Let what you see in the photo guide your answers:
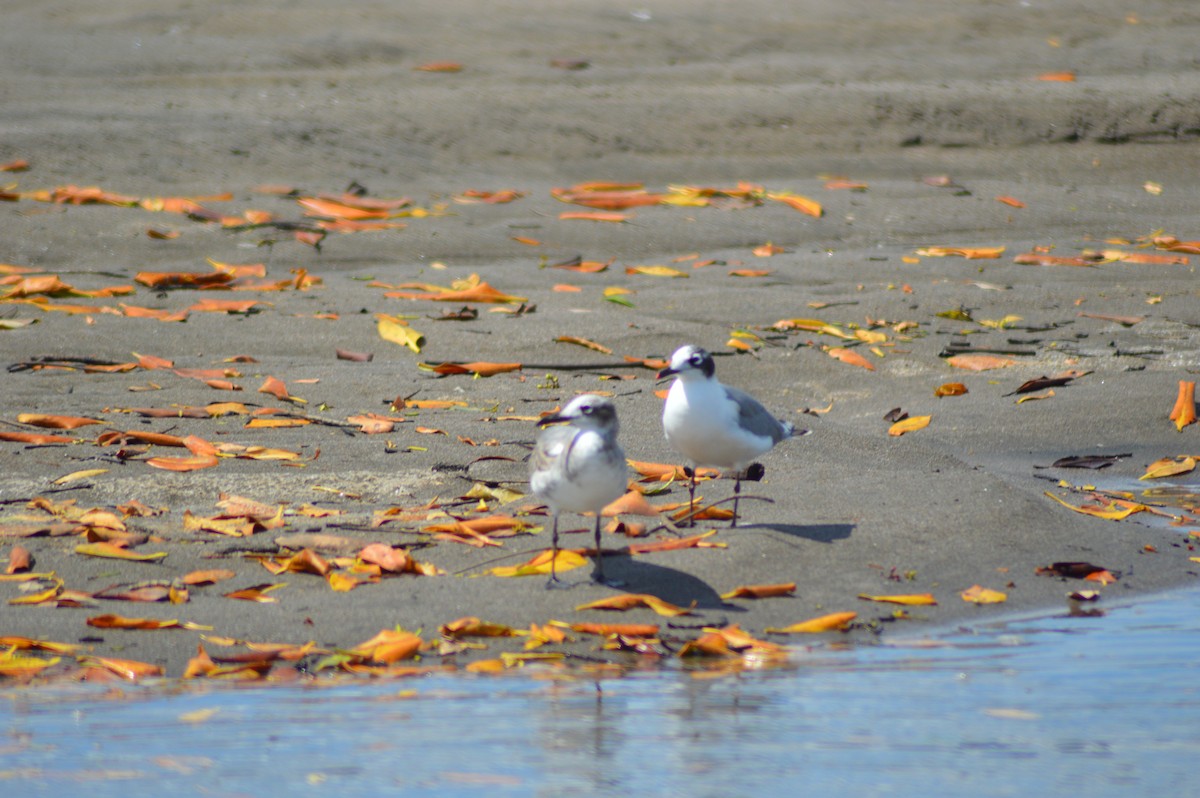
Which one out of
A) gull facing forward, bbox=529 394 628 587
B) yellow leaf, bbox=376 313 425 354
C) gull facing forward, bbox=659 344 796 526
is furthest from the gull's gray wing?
yellow leaf, bbox=376 313 425 354

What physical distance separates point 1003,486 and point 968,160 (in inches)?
292

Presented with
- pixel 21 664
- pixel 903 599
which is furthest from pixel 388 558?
pixel 903 599

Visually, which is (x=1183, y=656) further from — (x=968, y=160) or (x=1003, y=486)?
(x=968, y=160)

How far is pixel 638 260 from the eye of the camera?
10.5m

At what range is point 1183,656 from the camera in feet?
14.3

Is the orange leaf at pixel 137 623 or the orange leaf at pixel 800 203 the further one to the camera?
the orange leaf at pixel 800 203

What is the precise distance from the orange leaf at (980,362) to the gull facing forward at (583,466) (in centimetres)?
370

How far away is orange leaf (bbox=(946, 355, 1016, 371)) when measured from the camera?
Answer: 8133 millimetres

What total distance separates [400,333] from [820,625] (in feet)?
14.2

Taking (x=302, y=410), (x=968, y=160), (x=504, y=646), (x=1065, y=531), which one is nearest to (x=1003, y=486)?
(x=1065, y=531)

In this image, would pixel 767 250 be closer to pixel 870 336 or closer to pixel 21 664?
pixel 870 336

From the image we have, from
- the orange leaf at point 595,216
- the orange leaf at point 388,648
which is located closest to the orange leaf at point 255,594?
the orange leaf at point 388,648

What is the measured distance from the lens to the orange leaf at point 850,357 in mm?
8195

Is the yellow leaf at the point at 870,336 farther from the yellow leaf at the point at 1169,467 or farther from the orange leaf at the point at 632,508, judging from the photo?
the orange leaf at the point at 632,508
